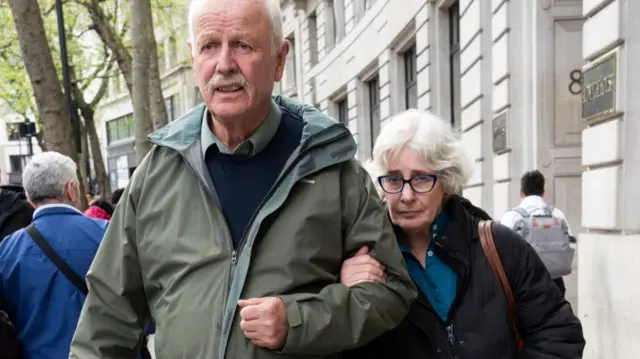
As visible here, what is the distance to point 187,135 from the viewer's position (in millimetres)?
1862

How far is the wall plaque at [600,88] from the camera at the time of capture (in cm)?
498

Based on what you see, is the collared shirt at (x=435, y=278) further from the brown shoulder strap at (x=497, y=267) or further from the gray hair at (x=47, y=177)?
the gray hair at (x=47, y=177)

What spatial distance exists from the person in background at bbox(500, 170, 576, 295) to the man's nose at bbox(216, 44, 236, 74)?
15.5 ft

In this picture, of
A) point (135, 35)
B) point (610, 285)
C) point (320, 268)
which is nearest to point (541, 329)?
point (320, 268)

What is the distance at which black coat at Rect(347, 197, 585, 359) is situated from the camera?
2043mm

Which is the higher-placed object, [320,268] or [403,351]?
[320,268]

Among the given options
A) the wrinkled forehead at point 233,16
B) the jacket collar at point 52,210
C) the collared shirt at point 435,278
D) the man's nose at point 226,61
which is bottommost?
the collared shirt at point 435,278

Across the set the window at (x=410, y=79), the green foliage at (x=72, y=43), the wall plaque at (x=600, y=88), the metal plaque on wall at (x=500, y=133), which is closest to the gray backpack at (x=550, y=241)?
the wall plaque at (x=600, y=88)

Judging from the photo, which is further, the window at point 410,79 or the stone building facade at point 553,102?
the window at point 410,79

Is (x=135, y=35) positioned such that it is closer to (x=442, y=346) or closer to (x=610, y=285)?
(x=610, y=285)

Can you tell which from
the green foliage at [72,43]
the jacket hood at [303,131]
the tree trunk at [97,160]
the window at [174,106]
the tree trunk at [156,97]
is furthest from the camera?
the window at [174,106]

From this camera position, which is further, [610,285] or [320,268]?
[610,285]

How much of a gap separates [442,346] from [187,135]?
3.68ft

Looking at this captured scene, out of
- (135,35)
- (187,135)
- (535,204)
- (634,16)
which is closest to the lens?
(187,135)
